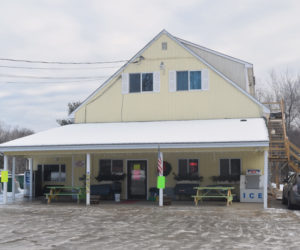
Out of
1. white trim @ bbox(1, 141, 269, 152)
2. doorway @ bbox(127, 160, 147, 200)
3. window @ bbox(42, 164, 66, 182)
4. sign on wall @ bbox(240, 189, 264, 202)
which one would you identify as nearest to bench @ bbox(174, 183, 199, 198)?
doorway @ bbox(127, 160, 147, 200)

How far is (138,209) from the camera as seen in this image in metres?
15.3

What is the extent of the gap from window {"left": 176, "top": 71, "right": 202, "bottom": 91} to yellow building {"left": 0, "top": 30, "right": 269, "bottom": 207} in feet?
0.15

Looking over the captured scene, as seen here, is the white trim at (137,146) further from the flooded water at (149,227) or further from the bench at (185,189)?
the bench at (185,189)

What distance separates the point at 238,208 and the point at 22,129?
72647mm

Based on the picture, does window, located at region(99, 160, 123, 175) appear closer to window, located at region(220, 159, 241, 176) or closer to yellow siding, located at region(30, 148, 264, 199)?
yellow siding, located at region(30, 148, 264, 199)

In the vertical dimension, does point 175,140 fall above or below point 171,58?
below

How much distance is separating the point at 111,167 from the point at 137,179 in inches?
53.2

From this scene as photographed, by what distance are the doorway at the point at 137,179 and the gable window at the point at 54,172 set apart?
3441 mm

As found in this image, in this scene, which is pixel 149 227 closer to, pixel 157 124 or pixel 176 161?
pixel 176 161

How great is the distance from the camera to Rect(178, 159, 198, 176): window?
1911cm

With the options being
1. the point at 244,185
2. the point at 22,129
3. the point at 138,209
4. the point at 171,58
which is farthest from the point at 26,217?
the point at 22,129

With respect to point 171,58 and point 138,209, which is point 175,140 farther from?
point 171,58

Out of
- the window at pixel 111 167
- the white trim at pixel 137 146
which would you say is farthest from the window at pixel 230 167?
the window at pixel 111 167

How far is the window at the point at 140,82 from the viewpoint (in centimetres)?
2073
